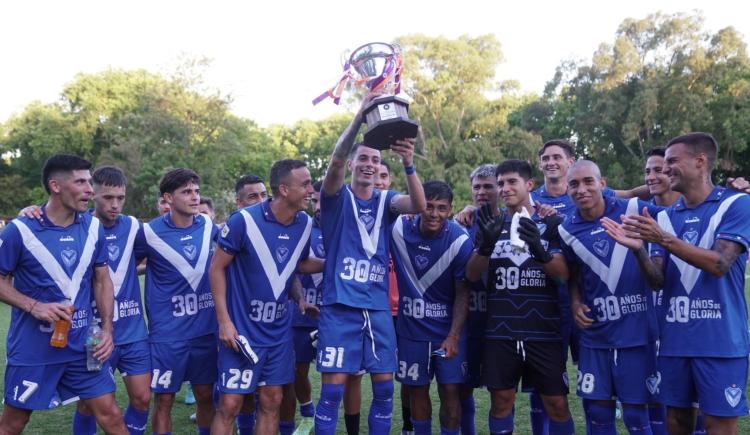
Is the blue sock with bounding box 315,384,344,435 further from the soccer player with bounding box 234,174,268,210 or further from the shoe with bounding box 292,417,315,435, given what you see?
the soccer player with bounding box 234,174,268,210

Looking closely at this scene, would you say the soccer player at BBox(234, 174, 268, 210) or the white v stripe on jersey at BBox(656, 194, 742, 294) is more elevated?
the soccer player at BBox(234, 174, 268, 210)

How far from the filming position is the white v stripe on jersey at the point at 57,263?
4.77 meters

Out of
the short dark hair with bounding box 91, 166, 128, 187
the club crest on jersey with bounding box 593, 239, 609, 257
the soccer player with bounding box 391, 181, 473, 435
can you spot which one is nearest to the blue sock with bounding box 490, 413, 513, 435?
the soccer player with bounding box 391, 181, 473, 435

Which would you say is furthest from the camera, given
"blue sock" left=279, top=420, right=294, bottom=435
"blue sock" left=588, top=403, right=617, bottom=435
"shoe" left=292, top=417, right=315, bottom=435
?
"shoe" left=292, top=417, right=315, bottom=435

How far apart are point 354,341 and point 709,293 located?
8.33ft

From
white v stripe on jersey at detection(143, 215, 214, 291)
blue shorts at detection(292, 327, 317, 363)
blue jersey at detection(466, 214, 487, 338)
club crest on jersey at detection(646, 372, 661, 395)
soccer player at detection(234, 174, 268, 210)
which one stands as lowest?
club crest on jersey at detection(646, 372, 661, 395)

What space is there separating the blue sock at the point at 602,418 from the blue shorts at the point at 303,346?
293 centimetres

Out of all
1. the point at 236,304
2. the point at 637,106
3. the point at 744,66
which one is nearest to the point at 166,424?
the point at 236,304

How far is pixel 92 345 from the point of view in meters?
4.88

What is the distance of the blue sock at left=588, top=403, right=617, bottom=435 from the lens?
491cm

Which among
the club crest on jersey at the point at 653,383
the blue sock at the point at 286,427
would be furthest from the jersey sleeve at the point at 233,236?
the club crest on jersey at the point at 653,383

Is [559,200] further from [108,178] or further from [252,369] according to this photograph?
[108,178]

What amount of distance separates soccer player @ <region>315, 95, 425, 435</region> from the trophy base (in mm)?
168

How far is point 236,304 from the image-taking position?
528cm
